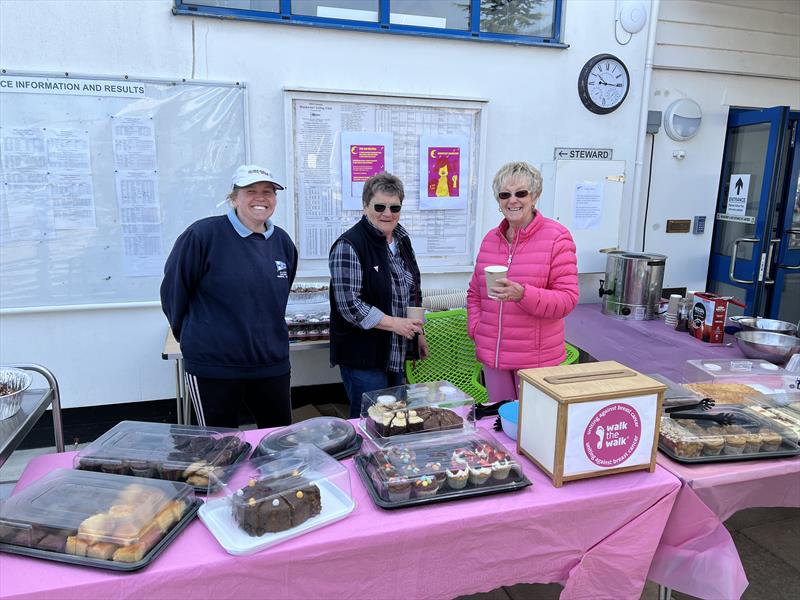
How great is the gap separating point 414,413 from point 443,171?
245cm

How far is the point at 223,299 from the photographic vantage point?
2.15 metres

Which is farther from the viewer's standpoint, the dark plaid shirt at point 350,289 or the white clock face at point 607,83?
the white clock face at point 607,83

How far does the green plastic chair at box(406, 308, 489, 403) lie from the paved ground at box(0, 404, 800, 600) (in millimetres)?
1138

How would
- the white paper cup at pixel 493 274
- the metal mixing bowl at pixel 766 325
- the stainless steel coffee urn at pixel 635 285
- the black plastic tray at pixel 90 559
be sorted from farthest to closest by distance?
the stainless steel coffee urn at pixel 635 285 < the metal mixing bowl at pixel 766 325 < the white paper cup at pixel 493 274 < the black plastic tray at pixel 90 559

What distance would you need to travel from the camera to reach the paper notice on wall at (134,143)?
3213mm

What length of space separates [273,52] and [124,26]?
0.84 m

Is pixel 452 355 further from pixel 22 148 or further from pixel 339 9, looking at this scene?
pixel 22 148

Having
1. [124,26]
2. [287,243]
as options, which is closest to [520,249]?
[287,243]

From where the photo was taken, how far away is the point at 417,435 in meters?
1.68

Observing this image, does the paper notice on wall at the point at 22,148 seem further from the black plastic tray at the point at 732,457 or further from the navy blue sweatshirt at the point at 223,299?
the black plastic tray at the point at 732,457

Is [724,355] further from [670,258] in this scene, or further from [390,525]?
[390,525]

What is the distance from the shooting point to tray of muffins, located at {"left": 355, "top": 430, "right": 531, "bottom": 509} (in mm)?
1430

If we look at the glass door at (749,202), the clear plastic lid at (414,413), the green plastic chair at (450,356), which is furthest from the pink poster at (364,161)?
the glass door at (749,202)

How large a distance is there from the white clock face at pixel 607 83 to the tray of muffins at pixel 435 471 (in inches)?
128
